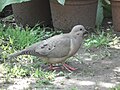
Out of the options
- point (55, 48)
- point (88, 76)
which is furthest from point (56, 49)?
point (88, 76)

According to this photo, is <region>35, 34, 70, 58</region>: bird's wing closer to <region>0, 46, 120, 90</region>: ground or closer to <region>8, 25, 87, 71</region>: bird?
Answer: <region>8, 25, 87, 71</region>: bird

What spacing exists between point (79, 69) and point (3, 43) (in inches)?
52.7

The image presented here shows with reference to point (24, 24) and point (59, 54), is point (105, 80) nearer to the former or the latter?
point (59, 54)

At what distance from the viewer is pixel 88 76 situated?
4.29 m

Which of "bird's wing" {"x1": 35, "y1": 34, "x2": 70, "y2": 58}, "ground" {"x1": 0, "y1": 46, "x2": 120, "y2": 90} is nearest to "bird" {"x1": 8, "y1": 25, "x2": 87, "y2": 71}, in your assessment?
"bird's wing" {"x1": 35, "y1": 34, "x2": 70, "y2": 58}

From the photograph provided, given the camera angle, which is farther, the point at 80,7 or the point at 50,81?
the point at 80,7

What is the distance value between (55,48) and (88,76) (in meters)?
0.46

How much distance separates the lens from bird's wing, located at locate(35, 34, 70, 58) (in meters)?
4.26

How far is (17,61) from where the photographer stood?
186 inches

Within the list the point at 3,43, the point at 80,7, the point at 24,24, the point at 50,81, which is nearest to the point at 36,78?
the point at 50,81

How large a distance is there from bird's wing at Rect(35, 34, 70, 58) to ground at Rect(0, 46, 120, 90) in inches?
9.3

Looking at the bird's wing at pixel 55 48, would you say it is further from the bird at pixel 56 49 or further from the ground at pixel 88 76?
the ground at pixel 88 76

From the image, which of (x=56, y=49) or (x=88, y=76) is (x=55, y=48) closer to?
(x=56, y=49)

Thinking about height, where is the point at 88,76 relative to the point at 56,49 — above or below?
below
